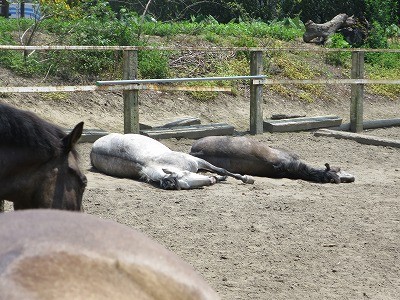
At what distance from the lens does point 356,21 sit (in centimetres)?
2158

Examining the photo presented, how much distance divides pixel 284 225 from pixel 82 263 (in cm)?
486

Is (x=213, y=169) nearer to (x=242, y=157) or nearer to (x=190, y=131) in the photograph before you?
(x=242, y=157)

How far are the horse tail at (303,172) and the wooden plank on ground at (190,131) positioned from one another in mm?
2288

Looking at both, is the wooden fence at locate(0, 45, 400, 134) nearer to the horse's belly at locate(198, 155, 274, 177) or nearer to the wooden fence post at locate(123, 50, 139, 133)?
the wooden fence post at locate(123, 50, 139, 133)

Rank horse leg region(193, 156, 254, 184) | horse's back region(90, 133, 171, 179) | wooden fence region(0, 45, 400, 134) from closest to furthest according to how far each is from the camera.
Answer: horse's back region(90, 133, 171, 179) < horse leg region(193, 156, 254, 184) < wooden fence region(0, 45, 400, 134)

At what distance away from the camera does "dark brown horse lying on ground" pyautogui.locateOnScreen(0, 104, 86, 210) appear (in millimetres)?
4406

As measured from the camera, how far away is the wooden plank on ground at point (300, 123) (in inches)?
494

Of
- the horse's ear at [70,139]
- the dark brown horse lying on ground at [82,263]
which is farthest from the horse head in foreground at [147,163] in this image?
the dark brown horse lying on ground at [82,263]

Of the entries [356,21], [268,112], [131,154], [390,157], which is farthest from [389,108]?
[131,154]

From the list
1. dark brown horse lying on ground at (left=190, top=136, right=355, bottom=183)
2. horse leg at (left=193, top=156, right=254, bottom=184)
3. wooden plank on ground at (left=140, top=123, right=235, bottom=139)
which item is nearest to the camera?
horse leg at (left=193, top=156, right=254, bottom=184)

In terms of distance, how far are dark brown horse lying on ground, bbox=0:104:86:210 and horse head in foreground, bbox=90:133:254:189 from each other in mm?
3720

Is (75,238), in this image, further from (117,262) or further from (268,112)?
(268,112)

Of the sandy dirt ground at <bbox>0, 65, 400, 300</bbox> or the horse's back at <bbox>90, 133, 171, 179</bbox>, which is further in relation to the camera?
the horse's back at <bbox>90, 133, 171, 179</bbox>

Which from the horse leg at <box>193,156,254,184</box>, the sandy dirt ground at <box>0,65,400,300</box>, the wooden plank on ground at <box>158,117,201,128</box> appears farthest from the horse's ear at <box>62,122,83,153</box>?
the wooden plank on ground at <box>158,117,201,128</box>
